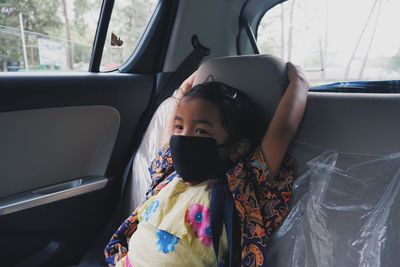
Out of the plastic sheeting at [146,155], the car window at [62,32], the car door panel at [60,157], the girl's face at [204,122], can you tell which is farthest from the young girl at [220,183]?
the car window at [62,32]

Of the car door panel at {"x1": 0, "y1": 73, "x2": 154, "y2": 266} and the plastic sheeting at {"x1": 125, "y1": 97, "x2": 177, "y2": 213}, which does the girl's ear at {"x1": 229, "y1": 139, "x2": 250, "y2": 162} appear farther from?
the car door panel at {"x1": 0, "y1": 73, "x2": 154, "y2": 266}

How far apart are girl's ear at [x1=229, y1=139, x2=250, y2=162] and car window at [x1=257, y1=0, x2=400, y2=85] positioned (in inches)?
27.0

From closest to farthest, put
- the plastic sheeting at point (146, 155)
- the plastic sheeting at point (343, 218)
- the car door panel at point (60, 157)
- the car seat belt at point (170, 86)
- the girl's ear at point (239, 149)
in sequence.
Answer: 1. the plastic sheeting at point (343, 218)
2. the girl's ear at point (239, 149)
3. the car door panel at point (60, 157)
4. the plastic sheeting at point (146, 155)
5. the car seat belt at point (170, 86)

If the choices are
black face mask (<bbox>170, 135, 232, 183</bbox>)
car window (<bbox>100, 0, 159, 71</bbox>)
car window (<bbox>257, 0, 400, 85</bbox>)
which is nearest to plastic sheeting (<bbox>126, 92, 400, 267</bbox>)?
black face mask (<bbox>170, 135, 232, 183</bbox>)

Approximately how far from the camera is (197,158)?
1.00 metres

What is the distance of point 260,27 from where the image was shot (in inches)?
77.8

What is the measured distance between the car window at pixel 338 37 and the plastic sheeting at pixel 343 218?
63cm

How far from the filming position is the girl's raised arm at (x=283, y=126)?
1.00m

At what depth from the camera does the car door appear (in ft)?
4.57

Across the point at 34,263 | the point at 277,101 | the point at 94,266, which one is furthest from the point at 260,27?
the point at 34,263

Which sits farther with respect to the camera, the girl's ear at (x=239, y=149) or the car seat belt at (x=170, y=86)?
the car seat belt at (x=170, y=86)

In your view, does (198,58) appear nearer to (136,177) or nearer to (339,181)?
(136,177)

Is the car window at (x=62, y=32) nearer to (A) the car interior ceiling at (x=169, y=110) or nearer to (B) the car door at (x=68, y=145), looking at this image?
(B) the car door at (x=68, y=145)

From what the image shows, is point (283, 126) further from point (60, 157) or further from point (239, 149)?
point (60, 157)
